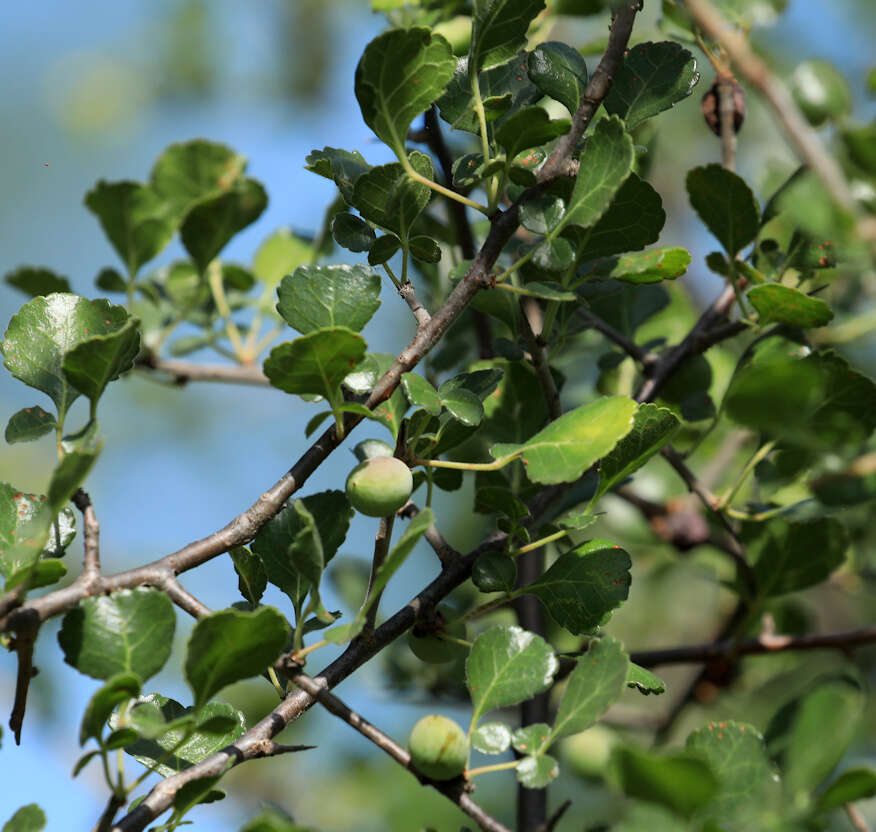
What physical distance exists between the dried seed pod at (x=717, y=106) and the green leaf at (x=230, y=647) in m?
0.74

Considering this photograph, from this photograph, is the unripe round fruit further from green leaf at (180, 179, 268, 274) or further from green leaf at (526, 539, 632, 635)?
green leaf at (180, 179, 268, 274)

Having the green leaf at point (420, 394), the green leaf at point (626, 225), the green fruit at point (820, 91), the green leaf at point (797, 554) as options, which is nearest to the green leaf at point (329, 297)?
the green leaf at point (420, 394)

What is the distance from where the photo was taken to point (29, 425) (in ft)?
2.07

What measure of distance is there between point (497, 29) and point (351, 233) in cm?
17

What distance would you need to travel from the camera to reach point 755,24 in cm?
98

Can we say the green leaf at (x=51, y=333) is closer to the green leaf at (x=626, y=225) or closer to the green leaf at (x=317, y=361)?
the green leaf at (x=317, y=361)

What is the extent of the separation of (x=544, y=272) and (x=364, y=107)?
7.2 inches

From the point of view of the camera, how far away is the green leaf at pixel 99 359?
0.55 meters

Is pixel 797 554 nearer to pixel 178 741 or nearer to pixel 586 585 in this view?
pixel 586 585

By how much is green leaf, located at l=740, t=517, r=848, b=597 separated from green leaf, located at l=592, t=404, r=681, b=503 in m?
0.37

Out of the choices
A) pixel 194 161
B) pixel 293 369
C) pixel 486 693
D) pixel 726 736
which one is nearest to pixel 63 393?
pixel 293 369

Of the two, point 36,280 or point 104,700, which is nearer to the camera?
point 104,700

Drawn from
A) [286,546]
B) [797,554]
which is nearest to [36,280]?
[286,546]

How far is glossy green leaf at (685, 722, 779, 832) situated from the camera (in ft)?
1.63
